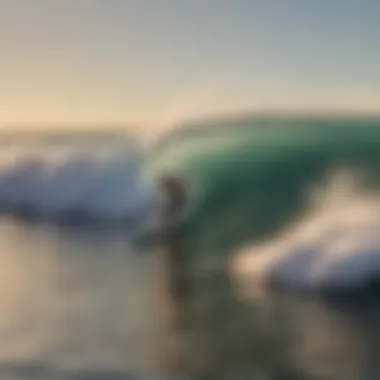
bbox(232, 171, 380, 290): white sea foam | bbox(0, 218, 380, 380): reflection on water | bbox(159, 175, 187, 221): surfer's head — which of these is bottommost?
bbox(0, 218, 380, 380): reflection on water

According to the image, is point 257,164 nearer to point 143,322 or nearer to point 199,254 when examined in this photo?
point 199,254

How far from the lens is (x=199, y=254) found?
3.11 feet

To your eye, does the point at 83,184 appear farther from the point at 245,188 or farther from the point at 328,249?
the point at 328,249

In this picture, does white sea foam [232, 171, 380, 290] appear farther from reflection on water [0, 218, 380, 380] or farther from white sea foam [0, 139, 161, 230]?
white sea foam [0, 139, 161, 230]

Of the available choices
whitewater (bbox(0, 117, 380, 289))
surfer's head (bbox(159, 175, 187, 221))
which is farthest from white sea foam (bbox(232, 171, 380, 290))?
surfer's head (bbox(159, 175, 187, 221))

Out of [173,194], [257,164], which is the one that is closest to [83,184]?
[173,194]

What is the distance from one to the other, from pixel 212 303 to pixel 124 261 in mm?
130

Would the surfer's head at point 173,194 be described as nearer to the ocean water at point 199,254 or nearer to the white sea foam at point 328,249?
the ocean water at point 199,254

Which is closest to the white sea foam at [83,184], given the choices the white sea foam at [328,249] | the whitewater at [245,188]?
the whitewater at [245,188]

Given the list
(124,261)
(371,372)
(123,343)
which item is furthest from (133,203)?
(371,372)

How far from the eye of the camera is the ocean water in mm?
902

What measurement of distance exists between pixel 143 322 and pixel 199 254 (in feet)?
0.38

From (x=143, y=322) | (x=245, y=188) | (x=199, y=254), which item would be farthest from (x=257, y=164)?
(x=143, y=322)

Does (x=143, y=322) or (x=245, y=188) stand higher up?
(x=245, y=188)
